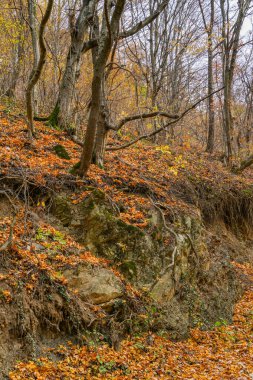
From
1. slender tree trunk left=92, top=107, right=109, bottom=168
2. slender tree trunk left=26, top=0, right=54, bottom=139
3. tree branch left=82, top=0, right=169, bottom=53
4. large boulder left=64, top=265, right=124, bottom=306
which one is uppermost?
tree branch left=82, top=0, right=169, bottom=53

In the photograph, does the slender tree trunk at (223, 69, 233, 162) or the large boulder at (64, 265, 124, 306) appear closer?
the large boulder at (64, 265, 124, 306)

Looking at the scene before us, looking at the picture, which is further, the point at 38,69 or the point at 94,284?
the point at 38,69

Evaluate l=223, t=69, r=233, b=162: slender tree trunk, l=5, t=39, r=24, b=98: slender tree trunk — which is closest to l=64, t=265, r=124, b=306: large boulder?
l=223, t=69, r=233, b=162: slender tree trunk

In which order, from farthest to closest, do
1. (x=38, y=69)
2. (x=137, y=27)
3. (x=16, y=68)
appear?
1. (x=16, y=68)
2. (x=137, y=27)
3. (x=38, y=69)

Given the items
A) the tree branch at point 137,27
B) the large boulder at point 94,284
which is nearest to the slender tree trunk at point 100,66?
the tree branch at point 137,27

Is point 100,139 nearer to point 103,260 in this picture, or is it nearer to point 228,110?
point 103,260

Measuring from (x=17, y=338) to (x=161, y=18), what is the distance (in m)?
16.7

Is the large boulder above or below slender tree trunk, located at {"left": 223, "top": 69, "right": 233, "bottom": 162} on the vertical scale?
below

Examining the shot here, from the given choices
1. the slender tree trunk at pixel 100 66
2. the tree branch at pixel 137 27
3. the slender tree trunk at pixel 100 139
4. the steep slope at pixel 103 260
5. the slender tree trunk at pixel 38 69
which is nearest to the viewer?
the steep slope at pixel 103 260

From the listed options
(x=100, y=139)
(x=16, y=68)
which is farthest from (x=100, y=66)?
(x=16, y=68)

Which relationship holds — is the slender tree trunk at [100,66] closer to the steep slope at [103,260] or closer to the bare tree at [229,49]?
the steep slope at [103,260]

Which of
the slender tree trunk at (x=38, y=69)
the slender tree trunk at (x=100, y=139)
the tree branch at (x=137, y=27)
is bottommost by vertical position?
the slender tree trunk at (x=100, y=139)

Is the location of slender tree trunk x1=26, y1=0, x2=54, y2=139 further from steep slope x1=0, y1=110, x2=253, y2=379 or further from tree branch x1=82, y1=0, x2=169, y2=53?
tree branch x1=82, y1=0, x2=169, y2=53

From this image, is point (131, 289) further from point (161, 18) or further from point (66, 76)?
point (161, 18)
